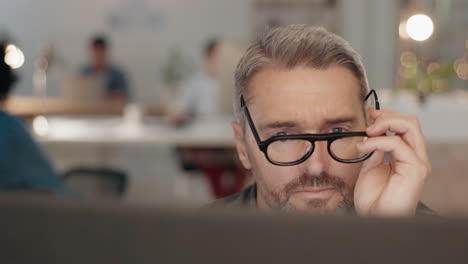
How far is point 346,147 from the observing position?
37 centimetres

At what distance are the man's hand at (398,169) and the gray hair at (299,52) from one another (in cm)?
3

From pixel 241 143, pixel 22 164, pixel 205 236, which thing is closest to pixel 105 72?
pixel 22 164

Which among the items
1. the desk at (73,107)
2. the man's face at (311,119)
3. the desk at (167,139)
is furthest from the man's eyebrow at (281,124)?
the desk at (73,107)

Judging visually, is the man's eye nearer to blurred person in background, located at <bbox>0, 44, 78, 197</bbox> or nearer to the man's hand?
the man's hand

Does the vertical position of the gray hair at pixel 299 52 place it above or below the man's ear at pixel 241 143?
above

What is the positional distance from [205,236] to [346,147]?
191 millimetres

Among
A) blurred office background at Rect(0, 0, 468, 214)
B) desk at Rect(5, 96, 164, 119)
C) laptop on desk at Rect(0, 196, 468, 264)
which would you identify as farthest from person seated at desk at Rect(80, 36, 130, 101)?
laptop on desk at Rect(0, 196, 468, 264)

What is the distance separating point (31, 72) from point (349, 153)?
5.81 m

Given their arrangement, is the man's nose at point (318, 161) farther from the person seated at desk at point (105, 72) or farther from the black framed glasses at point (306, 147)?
the person seated at desk at point (105, 72)

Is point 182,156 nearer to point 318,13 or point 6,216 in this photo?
point 6,216

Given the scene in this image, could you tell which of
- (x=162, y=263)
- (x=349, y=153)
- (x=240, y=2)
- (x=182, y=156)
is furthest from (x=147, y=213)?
(x=240, y=2)

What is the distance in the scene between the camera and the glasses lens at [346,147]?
363 mm

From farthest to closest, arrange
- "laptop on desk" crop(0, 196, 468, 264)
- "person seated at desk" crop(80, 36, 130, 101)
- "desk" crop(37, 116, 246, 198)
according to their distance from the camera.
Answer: "person seated at desk" crop(80, 36, 130, 101) → "desk" crop(37, 116, 246, 198) → "laptop on desk" crop(0, 196, 468, 264)

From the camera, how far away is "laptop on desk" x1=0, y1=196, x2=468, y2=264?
19 cm
